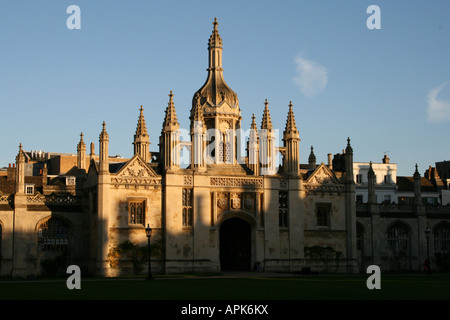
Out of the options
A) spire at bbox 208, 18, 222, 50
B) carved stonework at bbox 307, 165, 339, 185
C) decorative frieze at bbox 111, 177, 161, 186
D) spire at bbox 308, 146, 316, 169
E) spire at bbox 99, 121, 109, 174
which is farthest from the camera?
spire at bbox 308, 146, 316, 169

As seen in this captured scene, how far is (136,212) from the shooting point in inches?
2426

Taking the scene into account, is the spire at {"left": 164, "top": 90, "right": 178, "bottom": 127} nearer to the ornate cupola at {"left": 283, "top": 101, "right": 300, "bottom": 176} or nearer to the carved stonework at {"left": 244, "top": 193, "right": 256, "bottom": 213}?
the carved stonework at {"left": 244, "top": 193, "right": 256, "bottom": 213}

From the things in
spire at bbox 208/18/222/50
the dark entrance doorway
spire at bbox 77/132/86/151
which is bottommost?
the dark entrance doorway

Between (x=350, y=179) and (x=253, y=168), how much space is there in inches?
354

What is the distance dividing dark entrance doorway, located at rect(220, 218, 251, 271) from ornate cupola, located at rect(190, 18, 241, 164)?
564 cm

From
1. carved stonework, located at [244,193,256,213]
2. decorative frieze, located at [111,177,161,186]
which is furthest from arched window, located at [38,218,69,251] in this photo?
carved stonework, located at [244,193,256,213]

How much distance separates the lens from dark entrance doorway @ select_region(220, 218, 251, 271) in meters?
66.9

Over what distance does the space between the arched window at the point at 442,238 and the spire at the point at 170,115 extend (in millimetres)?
29111

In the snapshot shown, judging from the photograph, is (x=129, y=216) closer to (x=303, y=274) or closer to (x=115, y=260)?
(x=115, y=260)

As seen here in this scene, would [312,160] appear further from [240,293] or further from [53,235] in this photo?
[240,293]

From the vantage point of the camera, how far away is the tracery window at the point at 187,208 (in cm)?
6292

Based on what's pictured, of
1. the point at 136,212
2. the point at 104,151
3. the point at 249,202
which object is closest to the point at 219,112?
the point at 249,202

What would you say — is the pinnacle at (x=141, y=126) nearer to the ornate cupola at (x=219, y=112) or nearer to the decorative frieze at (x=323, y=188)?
the ornate cupola at (x=219, y=112)

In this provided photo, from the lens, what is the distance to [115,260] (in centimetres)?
5981
